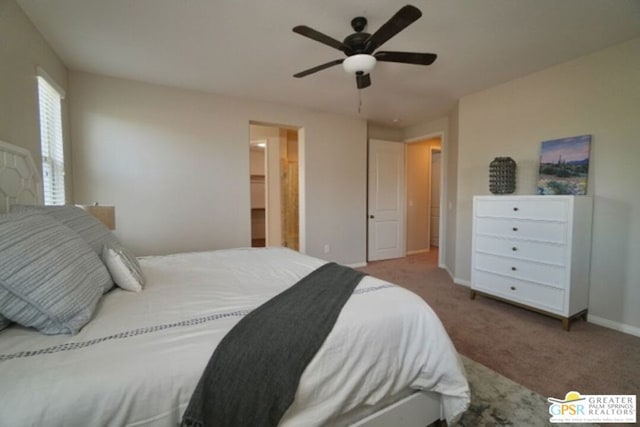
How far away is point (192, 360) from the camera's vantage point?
89 cm

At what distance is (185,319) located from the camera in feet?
3.61

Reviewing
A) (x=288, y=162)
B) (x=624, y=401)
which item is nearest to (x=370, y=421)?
(x=624, y=401)

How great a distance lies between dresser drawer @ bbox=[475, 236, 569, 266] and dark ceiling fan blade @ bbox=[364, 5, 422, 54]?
91.7 inches

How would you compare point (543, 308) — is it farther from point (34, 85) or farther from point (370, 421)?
point (34, 85)

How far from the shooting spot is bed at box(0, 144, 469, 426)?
757 mm

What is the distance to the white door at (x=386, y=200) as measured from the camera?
502cm

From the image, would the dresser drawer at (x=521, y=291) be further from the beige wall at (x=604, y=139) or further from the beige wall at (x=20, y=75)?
the beige wall at (x=20, y=75)

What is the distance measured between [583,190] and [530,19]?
1670mm

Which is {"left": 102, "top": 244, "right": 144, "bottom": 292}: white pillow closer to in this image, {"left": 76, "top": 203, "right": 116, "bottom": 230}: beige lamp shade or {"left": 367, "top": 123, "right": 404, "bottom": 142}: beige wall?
{"left": 76, "top": 203, "right": 116, "bottom": 230}: beige lamp shade

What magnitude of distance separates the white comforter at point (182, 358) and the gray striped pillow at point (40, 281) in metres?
0.06

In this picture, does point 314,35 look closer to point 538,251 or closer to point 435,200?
point 538,251

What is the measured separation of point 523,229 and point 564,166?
0.76 m

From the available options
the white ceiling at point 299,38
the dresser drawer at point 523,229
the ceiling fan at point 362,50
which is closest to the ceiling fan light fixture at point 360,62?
the ceiling fan at point 362,50

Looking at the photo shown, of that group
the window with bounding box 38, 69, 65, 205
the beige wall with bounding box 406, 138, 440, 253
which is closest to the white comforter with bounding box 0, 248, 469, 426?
the window with bounding box 38, 69, 65, 205
